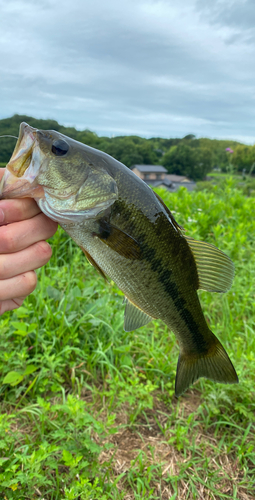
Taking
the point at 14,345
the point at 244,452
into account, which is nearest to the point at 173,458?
the point at 244,452

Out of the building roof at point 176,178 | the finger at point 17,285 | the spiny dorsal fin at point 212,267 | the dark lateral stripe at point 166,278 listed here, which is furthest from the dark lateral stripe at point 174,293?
the building roof at point 176,178

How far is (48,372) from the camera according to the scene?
2.43 metres

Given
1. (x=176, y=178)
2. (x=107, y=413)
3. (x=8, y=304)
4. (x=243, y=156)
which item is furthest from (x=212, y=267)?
(x=176, y=178)

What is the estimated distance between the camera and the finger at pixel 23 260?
152 cm

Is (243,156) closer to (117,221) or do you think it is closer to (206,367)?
(206,367)

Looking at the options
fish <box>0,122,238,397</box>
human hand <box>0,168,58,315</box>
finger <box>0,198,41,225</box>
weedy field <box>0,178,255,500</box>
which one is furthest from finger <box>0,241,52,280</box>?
weedy field <box>0,178,255,500</box>

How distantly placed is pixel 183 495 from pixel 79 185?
6.08ft

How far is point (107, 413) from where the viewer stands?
233 centimetres

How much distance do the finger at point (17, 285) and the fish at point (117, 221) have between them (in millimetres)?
363

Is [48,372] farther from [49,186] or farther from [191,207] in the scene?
[191,207]

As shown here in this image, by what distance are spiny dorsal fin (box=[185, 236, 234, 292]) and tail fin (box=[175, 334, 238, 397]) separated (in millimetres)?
284

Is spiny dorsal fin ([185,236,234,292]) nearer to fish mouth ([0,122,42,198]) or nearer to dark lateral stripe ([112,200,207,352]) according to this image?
dark lateral stripe ([112,200,207,352])

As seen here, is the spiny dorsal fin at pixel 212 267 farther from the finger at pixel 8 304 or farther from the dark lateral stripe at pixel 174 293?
the finger at pixel 8 304

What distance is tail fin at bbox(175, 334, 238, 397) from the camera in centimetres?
158
